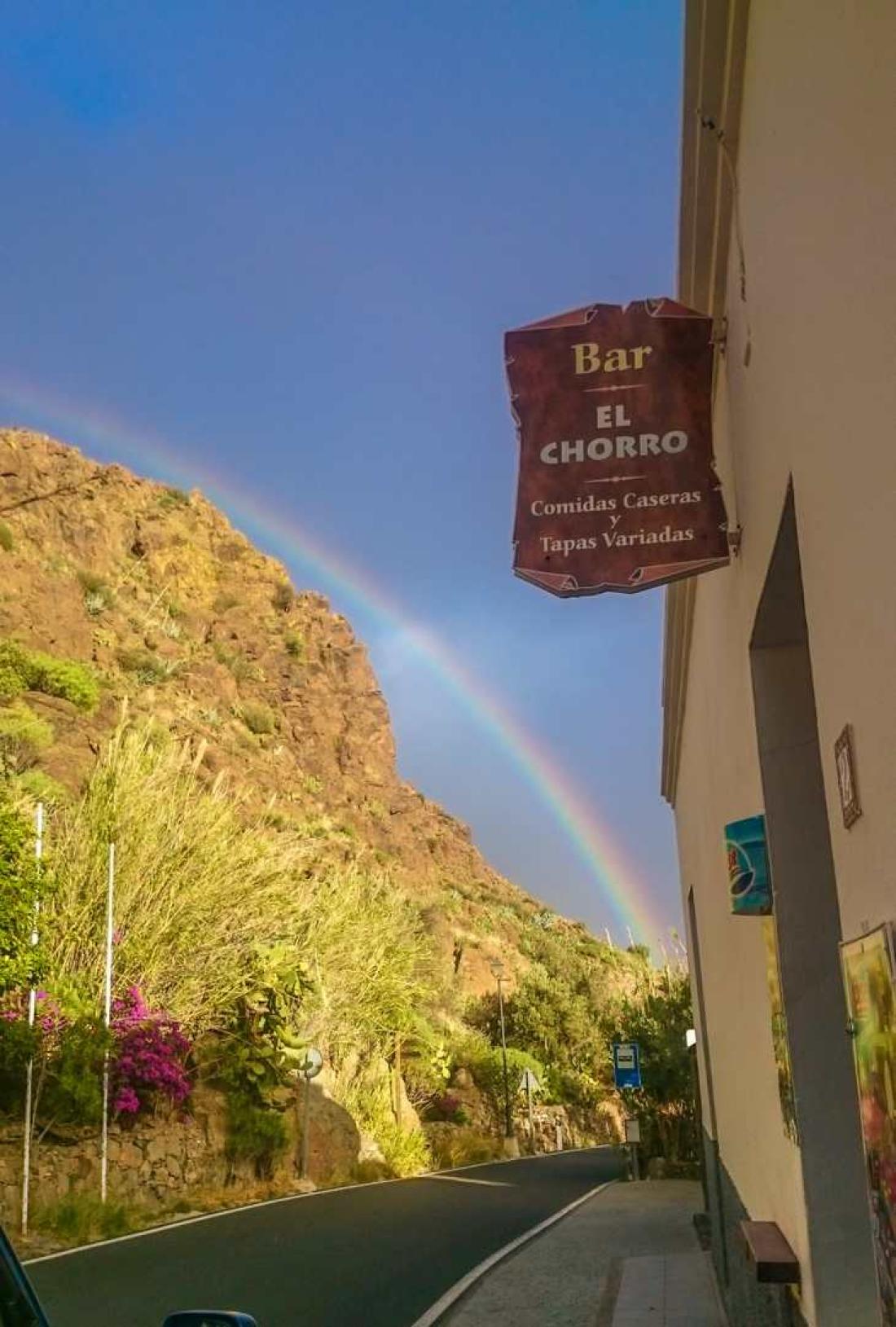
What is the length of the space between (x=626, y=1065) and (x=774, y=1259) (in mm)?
19968

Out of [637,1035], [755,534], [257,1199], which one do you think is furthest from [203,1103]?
[755,534]

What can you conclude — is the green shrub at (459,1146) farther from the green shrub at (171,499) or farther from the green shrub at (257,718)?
the green shrub at (171,499)

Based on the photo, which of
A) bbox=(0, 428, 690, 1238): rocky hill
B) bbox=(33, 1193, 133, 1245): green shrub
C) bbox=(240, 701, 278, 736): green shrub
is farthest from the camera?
bbox=(240, 701, 278, 736): green shrub

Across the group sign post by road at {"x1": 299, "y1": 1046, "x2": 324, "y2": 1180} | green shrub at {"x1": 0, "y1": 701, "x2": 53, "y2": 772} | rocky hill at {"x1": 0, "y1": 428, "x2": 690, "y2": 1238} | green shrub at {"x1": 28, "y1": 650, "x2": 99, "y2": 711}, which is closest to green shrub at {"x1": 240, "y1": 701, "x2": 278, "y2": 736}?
rocky hill at {"x1": 0, "y1": 428, "x2": 690, "y2": 1238}

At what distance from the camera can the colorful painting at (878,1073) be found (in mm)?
2434

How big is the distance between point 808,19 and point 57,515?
8183 cm

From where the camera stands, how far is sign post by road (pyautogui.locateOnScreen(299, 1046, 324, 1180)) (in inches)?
928

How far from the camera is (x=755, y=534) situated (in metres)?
4.19

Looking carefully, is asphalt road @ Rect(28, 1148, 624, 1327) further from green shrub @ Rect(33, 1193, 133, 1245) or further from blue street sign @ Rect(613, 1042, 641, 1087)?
blue street sign @ Rect(613, 1042, 641, 1087)

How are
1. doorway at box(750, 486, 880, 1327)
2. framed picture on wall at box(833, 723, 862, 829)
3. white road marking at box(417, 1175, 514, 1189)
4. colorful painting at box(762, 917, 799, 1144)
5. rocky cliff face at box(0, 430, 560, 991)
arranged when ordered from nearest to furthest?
framed picture on wall at box(833, 723, 862, 829) → doorway at box(750, 486, 880, 1327) → colorful painting at box(762, 917, 799, 1144) → white road marking at box(417, 1175, 514, 1189) → rocky cliff face at box(0, 430, 560, 991)

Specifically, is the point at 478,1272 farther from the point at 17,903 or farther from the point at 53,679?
the point at 53,679

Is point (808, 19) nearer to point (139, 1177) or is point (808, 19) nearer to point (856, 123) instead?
point (856, 123)

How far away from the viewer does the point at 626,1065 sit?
925 inches

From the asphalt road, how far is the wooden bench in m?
5.41
